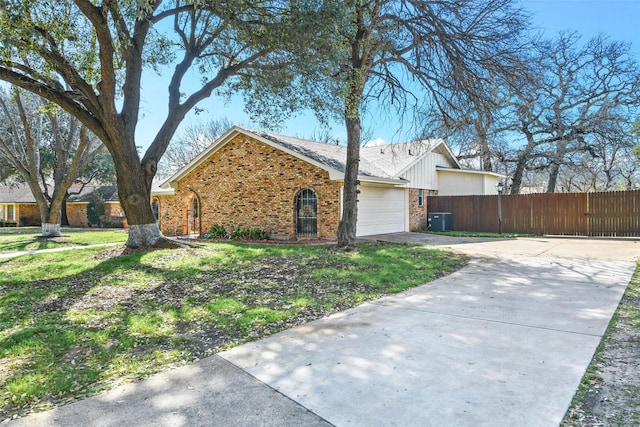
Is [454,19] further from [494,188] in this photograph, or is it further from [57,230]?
[57,230]

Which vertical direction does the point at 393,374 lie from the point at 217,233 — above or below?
below

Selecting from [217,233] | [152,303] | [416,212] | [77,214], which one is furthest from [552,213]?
[77,214]

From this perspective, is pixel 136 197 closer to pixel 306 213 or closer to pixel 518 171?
pixel 306 213

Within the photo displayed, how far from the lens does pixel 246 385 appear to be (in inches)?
129

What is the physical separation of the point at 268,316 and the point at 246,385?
1.98m

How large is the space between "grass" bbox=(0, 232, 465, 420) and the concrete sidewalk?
43cm

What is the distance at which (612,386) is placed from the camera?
123 inches

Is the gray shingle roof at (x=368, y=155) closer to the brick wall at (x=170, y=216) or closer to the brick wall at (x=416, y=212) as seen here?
the brick wall at (x=416, y=212)

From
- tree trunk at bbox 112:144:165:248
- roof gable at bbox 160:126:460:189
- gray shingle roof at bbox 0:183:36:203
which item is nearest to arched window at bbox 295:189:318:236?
roof gable at bbox 160:126:460:189

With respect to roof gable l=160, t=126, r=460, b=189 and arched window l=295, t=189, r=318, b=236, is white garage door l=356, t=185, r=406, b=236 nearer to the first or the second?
roof gable l=160, t=126, r=460, b=189

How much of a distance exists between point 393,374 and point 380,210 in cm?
1400

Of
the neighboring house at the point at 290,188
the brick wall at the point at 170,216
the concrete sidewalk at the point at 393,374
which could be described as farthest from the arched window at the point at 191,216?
the concrete sidewalk at the point at 393,374

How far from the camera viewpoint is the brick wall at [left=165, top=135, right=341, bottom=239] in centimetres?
1491

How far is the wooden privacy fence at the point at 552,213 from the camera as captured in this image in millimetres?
15922
